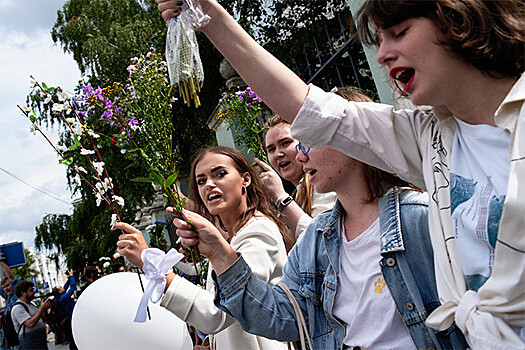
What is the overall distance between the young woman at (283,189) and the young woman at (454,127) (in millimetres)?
941

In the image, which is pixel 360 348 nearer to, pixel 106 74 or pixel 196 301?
pixel 196 301

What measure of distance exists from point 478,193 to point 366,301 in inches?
21.8

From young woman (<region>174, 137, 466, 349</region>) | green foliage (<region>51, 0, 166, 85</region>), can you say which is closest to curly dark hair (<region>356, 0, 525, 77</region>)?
young woman (<region>174, 137, 466, 349</region>)

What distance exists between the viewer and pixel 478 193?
43.3 inches

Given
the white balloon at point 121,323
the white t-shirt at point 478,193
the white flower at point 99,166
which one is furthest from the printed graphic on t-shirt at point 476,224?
the white balloon at point 121,323

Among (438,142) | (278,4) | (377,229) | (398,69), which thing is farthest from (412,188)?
(278,4)

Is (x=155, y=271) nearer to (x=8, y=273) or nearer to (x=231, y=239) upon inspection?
(x=231, y=239)

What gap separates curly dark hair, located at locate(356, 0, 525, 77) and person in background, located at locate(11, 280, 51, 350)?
27.9 feet

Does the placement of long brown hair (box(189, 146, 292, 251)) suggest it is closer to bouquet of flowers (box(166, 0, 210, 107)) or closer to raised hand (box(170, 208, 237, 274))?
raised hand (box(170, 208, 237, 274))

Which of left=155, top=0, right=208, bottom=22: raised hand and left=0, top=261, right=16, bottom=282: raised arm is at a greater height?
left=0, top=261, right=16, bottom=282: raised arm

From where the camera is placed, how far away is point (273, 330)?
1.60 metres

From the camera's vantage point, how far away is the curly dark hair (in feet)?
3.69

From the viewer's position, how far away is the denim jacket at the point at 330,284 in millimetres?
1372

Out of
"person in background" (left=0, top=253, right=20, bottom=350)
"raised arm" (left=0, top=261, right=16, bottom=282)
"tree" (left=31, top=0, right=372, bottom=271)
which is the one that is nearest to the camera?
"tree" (left=31, top=0, right=372, bottom=271)
